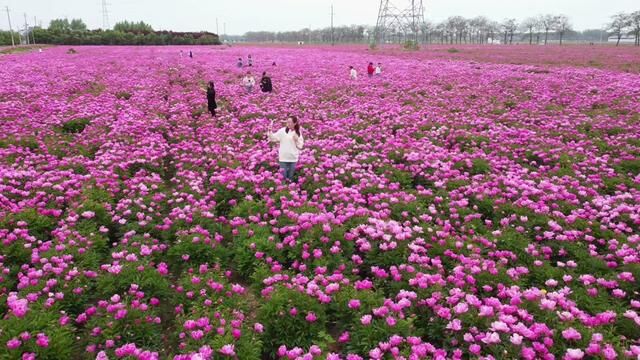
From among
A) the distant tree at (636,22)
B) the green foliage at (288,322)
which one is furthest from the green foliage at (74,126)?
the distant tree at (636,22)

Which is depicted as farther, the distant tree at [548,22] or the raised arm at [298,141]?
the distant tree at [548,22]

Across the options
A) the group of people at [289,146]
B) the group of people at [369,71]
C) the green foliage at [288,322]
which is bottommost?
the green foliage at [288,322]

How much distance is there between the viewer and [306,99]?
64.6 feet

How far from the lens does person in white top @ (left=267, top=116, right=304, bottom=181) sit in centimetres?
923

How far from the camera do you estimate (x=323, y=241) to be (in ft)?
21.3

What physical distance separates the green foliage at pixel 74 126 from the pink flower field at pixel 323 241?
51mm

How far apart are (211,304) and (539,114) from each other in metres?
15.1

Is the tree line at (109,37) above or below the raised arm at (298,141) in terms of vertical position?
above

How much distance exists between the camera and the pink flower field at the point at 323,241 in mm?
4613

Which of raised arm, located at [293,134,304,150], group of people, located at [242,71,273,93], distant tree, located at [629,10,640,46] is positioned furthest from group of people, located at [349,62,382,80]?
distant tree, located at [629,10,640,46]

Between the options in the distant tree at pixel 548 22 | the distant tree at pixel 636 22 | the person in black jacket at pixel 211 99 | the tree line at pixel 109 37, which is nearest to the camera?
the person in black jacket at pixel 211 99

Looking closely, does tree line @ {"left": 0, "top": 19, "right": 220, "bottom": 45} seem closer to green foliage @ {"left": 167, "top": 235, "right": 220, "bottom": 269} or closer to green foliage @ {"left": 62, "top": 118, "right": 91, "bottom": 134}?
green foliage @ {"left": 62, "top": 118, "right": 91, "bottom": 134}

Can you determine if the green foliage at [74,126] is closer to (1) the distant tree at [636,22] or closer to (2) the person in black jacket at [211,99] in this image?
(2) the person in black jacket at [211,99]

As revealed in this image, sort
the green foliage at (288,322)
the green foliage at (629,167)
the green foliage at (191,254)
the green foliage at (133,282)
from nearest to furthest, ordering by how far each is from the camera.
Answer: the green foliage at (288,322) → the green foliage at (133,282) → the green foliage at (191,254) → the green foliage at (629,167)
